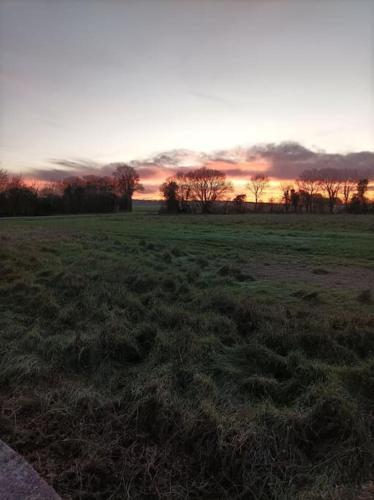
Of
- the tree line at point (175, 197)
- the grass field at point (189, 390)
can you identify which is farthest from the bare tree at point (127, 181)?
the grass field at point (189, 390)

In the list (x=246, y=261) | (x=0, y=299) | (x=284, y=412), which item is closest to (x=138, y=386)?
(x=284, y=412)

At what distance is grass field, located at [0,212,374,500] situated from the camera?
269 cm

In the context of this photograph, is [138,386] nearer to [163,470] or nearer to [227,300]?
[163,470]

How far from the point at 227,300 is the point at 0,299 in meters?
5.02

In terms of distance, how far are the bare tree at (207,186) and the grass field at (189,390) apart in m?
76.8

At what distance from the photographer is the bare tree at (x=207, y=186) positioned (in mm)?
83562

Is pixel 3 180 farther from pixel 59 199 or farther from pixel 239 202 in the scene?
pixel 239 202

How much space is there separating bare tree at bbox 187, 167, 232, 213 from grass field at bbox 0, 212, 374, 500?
76.8 m

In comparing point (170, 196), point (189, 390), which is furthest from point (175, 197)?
point (189, 390)

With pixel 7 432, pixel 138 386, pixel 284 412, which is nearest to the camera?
pixel 7 432

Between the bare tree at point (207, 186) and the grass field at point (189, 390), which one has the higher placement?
the bare tree at point (207, 186)

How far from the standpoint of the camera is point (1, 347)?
478 centimetres

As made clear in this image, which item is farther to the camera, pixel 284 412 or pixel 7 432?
pixel 284 412

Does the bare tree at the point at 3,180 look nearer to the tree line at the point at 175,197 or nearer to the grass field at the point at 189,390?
the tree line at the point at 175,197
